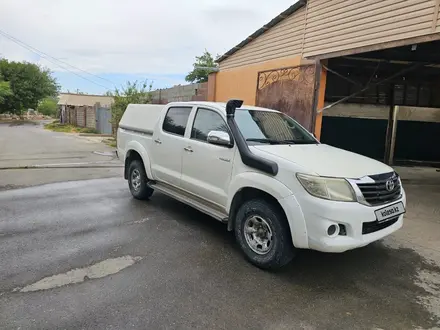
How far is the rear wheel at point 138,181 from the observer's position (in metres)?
6.36

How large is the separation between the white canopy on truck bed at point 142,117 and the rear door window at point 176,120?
11.6 inches

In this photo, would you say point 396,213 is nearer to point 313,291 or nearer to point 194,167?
point 313,291

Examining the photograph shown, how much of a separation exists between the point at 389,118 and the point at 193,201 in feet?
32.9

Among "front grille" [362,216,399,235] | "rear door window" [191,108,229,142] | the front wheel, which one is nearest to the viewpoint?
"front grille" [362,216,399,235]

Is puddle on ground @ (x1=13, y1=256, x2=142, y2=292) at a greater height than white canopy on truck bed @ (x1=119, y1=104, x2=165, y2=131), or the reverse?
white canopy on truck bed @ (x1=119, y1=104, x2=165, y2=131)

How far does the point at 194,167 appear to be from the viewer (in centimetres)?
498

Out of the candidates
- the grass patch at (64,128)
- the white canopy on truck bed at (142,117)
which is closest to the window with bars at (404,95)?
the white canopy on truck bed at (142,117)

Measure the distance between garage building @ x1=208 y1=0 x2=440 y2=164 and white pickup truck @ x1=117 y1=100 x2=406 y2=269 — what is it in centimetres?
334

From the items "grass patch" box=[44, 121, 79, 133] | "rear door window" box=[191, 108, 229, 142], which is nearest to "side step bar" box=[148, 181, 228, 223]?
"rear door window" box=[191, 108, 229, 142]

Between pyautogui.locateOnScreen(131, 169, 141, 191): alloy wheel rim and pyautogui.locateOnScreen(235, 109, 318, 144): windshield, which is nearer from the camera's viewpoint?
pyautogui.locateOnScreen(235, 109, 318, 144): windshield

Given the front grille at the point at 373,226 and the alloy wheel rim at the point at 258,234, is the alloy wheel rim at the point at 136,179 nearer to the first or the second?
the alloy wheel rim at the point at 258,234

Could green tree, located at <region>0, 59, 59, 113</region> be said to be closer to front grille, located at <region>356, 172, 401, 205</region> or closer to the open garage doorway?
the open garage doorway

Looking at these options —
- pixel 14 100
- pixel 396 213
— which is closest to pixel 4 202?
pixel 396 213

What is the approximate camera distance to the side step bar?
455 cm
